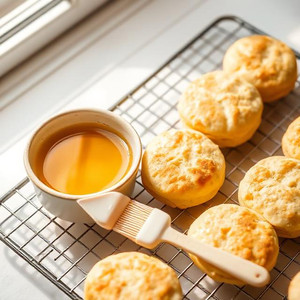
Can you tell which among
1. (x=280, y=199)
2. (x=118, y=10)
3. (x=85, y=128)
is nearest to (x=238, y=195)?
(x=280, y=199)

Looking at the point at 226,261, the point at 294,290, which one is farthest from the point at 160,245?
the point at 294,290

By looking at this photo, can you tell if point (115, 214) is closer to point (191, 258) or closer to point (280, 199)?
point (191, 258)

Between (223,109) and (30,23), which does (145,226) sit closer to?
(223,109)

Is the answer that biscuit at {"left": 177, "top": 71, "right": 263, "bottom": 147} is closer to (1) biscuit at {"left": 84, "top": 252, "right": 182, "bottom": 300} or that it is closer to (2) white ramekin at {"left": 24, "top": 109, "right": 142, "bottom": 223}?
(2) white ramekin at {"left": 24, "top": 109, "right": 142, "bottom": 223}

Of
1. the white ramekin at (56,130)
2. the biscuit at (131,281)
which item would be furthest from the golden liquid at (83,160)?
the biscuit at (131,281)

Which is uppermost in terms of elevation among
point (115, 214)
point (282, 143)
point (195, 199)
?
point (115, 214)
